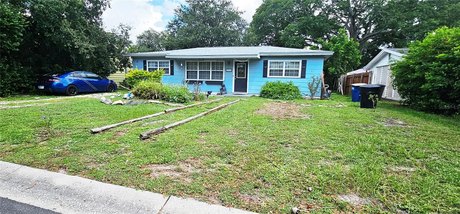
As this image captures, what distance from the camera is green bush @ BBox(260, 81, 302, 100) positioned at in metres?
11.5

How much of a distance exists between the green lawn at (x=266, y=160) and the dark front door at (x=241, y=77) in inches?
342

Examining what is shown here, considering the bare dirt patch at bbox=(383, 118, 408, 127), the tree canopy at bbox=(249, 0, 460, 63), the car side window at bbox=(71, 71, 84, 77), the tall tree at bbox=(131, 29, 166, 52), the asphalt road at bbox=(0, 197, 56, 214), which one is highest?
the tree canopy at bbox=(249, 0, 460, 63)

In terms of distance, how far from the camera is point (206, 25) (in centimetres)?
2789

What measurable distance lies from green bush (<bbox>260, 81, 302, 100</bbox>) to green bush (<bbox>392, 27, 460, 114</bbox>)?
4.52 m

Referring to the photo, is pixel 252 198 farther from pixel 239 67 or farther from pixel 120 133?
pixel 239 67

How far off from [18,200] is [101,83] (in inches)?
466

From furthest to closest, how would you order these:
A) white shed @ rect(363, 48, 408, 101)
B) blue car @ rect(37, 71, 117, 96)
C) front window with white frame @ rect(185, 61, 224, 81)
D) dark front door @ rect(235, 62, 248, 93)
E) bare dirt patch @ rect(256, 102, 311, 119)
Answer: front window with white frame @ rect(185, 61, 224, 81) → dark front door @ rect(235, 62, 248, 93) → white shed @ rect(363, 48, 408, 101) → blue car @ rect(37, 71, 117, 96) → bare dirt patch @ rect(256, 102, 311, 119)

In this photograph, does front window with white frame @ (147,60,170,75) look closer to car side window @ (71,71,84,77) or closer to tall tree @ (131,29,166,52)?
car side window @ (71,71,84,77)

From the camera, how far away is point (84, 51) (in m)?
11.4

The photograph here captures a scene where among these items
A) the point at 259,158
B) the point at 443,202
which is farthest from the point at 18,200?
the point at 443,202

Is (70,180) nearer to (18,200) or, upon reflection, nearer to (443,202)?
(18,200)

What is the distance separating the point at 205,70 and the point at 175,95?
569 centimetres

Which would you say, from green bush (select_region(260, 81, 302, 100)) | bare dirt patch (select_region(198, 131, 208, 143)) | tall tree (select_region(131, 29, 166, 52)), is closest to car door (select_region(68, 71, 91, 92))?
green bush (select_region(260, 81, 302, 100))

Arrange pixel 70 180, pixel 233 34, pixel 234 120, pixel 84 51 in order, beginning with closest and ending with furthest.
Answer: pixel 70 180, pixel 234 120, pixel 84 51, pixel 233 34
